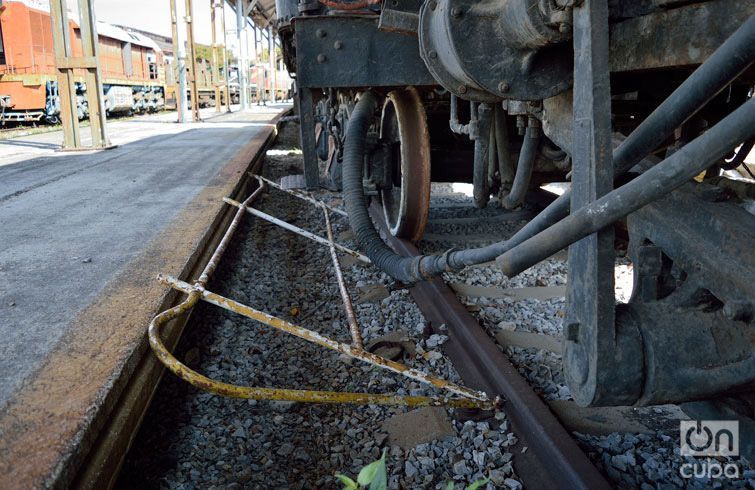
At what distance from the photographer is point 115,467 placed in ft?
5.09

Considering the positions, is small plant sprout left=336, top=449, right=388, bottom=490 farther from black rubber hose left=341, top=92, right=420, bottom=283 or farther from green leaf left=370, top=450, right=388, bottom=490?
black rubber hose left=341, top=92, right=420, bottom=283

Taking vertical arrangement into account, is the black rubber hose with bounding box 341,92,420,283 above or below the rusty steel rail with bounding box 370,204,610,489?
above

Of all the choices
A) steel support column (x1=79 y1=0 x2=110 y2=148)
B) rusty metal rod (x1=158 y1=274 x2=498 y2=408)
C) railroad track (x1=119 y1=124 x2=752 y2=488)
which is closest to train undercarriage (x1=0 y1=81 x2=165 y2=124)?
steel support column (x1=79 y1=0 x2=110 y2=148)

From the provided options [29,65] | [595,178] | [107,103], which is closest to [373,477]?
[595,178]

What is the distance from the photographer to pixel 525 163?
93.0 inches

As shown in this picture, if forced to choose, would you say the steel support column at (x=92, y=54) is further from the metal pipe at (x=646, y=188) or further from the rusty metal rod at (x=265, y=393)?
the metal pipe at (x=646, y=188)

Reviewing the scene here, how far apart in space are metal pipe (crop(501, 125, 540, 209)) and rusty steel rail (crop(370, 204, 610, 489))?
57cm

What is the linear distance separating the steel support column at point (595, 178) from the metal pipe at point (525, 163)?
→ 38.5 inches

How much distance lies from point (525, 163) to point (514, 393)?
893 millimetres

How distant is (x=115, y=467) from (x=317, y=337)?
82cm

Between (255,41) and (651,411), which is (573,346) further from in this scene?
(255,41)

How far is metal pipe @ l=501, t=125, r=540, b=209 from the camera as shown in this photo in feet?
7.23

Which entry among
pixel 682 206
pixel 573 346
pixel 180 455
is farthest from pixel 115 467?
pixel 682 206

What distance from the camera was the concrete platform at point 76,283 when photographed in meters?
1.48
